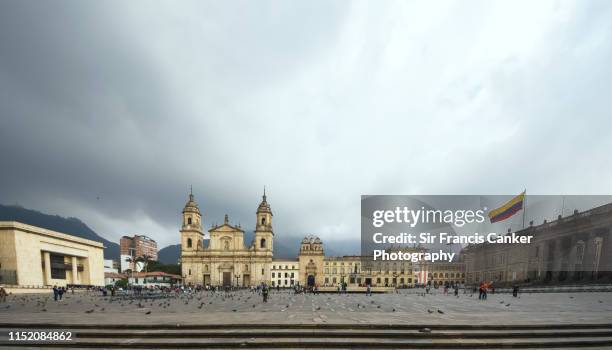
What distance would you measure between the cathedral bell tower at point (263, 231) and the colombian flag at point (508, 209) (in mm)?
58631

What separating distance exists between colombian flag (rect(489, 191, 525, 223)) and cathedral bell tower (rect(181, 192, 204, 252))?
7133cm

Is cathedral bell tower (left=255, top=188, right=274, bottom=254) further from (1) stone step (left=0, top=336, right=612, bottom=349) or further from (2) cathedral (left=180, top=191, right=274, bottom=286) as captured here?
(1) stone step (left=0, top=336, right=612, bottom=349)

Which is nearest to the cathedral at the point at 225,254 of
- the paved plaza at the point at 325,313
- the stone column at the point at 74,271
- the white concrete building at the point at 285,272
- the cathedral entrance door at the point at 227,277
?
the cathedral entrance door at the point at 227,277

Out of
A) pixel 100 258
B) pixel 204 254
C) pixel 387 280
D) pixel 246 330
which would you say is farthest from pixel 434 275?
pixel 246 330

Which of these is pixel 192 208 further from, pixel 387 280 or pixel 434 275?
pixel 434 275

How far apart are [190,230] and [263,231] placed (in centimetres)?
1898

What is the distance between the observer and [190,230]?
3575 inches

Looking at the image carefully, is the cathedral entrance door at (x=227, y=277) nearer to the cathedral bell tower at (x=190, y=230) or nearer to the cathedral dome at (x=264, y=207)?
the cathedral bell tower at (x=190, y=230)

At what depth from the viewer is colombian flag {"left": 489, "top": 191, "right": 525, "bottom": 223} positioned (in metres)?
41.2

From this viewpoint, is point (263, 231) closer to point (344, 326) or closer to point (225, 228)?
point (225, 228)

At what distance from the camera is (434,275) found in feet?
390

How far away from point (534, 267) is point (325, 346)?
171 ft

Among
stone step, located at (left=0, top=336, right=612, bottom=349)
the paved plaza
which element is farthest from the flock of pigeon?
stone step, located at (left=0, top=336, right=612, bottom=349)

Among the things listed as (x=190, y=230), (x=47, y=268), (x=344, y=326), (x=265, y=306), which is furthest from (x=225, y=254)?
(x=344, y=326)
